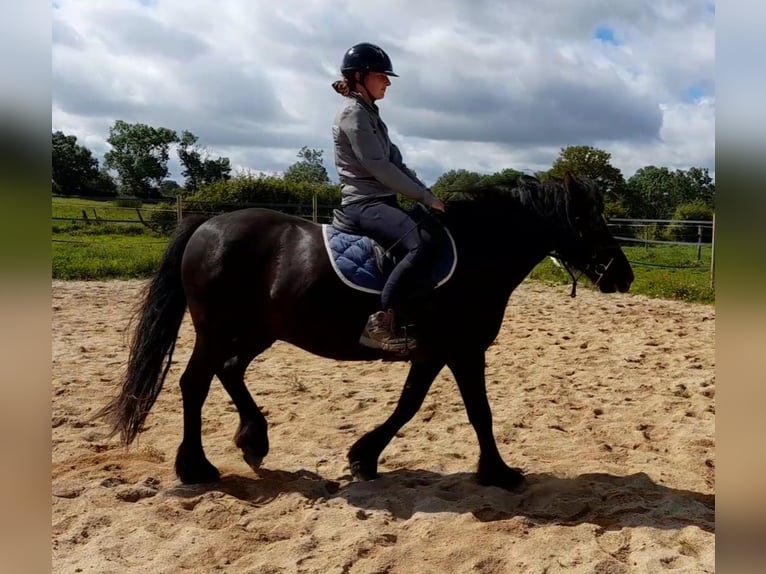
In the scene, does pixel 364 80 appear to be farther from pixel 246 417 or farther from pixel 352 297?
pixel 246 417

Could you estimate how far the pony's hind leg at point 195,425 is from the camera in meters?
4.07

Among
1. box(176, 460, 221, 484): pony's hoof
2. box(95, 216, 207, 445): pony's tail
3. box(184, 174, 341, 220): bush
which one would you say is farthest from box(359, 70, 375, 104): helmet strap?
box(184, 174, 341, 220): bush

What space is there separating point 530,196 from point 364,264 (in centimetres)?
121

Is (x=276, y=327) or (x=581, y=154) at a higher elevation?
(x=581, y=154)

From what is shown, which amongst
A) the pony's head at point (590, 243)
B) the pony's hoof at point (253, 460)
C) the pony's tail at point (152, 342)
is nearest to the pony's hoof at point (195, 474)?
the pony's hoof at point (253, 460)

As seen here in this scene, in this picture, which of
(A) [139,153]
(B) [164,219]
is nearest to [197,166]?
(A) [139,153]

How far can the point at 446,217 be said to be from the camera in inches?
156

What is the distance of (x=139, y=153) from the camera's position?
58000 millimetres

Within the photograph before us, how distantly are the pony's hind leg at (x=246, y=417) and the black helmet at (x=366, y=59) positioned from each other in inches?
77.2

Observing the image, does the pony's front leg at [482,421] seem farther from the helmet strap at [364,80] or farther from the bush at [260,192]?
the bush at [260,192]
